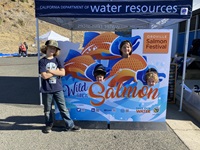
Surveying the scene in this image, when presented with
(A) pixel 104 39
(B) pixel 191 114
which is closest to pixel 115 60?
(A) pixel 104 39

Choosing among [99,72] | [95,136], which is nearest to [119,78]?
[99,72]

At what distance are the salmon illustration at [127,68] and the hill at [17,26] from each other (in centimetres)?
2910

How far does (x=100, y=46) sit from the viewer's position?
4.22m

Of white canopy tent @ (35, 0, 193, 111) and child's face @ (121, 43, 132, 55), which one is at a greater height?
white canopy tent @ (35, 0, 193, 111)

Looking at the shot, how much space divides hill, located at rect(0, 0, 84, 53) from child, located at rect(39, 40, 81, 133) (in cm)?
2869

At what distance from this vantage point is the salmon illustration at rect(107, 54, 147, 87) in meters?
4.25

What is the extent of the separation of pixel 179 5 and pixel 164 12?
34 cm

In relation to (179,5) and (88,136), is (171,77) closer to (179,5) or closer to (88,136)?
(179,5)

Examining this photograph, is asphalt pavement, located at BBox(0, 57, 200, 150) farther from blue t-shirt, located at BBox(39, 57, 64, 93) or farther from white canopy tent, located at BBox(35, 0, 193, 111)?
white canopy tent, located at BBox(35, 0, 193, 111)

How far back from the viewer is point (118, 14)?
197 inches

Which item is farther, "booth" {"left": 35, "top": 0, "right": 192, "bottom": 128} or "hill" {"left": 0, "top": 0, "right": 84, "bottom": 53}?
"hill" {"left": 0, "top": 0, "right": 84, "bottom": 53}

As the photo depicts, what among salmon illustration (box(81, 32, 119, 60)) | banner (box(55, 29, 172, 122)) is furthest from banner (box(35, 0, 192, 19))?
salmon illustration (box(81, 32, 119, 60))

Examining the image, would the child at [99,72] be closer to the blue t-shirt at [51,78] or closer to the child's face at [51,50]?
the blue t-shirt at [51,78]

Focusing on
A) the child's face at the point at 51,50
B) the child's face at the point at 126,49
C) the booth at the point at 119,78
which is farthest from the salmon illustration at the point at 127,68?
the child's face at the point at 51,50
